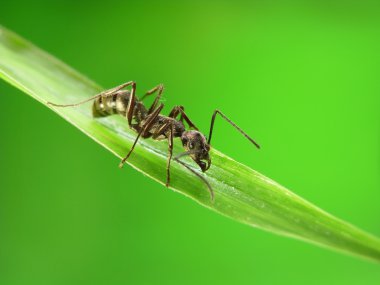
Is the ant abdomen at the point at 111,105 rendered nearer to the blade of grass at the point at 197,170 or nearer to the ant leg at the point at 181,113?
the blade of grass at the point at 197,170

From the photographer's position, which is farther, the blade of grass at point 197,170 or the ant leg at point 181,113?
the ant leg at point 181,113

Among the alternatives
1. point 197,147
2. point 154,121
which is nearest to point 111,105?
point 154,121

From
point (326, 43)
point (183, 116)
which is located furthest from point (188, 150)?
point (326, 43)

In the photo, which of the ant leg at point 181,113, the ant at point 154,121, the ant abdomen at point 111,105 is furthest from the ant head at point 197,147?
the ant abdomen at point 111,105

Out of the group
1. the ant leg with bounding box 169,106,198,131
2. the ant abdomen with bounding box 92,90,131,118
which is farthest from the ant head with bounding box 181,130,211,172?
the ant abdomen with bounding box 92,90,131,118

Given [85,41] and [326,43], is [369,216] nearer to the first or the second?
[326,43]

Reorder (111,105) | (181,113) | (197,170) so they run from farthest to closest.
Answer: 1. (181,113)
2. (111,105)
3. (197,170)

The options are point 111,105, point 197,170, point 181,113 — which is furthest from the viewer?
point 181,113

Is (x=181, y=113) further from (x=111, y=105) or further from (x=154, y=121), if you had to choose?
(x=111, y=105)
